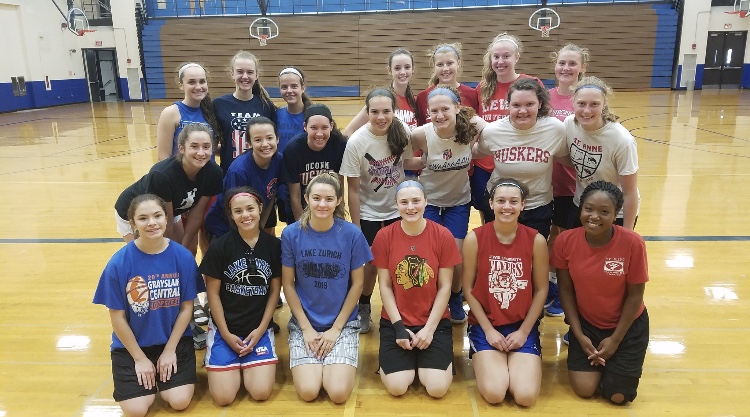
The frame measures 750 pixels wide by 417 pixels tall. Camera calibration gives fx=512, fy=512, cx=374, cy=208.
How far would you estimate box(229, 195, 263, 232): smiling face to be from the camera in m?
2.57

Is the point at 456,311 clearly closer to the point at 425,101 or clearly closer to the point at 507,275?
the point at 507,275

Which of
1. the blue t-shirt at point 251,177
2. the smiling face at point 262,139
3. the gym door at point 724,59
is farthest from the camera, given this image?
the gym door at point 724,59

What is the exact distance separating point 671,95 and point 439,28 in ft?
25.5

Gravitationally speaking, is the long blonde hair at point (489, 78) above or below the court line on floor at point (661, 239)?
above

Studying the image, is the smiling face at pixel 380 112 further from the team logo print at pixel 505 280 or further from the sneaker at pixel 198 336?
the sneaker at pixel 198 336

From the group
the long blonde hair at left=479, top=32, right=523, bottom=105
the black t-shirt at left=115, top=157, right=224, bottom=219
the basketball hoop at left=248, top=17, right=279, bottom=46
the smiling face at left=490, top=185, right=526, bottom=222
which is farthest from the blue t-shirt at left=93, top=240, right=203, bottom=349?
the basketball hoop at left=248, top=17, right=279, bottom=46

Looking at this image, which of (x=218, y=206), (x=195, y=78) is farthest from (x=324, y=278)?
(x=195, y=78)

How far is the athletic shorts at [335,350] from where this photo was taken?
8.36 feet

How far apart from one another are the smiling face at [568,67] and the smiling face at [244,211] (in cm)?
218

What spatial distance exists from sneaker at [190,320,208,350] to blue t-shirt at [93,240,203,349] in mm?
482

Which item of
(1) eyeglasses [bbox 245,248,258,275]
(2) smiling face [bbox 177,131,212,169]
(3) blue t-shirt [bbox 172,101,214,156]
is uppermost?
(3) blue t-shirt [bbox 172,101,214,156]

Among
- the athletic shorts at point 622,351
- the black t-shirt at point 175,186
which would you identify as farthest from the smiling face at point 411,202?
the black t-shirt at point 175,186

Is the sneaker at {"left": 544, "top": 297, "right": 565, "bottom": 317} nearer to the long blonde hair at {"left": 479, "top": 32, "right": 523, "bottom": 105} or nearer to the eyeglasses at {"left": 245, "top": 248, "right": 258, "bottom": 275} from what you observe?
the long blonde hair at {"left": 479, "top": 32, "right": 523, "bottom": 105}

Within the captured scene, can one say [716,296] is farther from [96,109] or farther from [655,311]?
[96,109]
